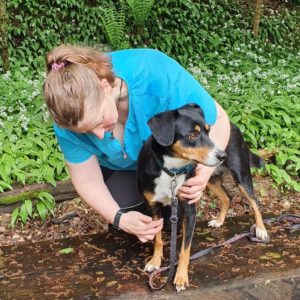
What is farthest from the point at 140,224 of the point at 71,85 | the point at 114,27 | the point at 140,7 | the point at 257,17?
the point at 257,17

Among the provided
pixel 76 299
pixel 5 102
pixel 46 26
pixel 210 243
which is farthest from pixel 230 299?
pixel 46 26

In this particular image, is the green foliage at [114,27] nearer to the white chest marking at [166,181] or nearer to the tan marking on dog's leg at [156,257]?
the tan marking on dog's leg at [156,257]

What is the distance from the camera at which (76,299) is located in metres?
3.13

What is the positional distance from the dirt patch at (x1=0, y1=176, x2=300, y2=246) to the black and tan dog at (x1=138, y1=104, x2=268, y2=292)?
1.08 meters

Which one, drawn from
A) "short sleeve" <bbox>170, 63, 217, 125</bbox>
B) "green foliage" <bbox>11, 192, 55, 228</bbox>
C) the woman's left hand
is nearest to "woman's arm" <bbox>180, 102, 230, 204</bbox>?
the woman's left hand

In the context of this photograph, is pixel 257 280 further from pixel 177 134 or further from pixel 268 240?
pixel 177 134

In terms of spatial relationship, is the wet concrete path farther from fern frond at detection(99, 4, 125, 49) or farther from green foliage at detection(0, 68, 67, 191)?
fern frond at detection(99, 4, 125, 49)

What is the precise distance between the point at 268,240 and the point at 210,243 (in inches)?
18.5

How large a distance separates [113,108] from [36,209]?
2182 mm

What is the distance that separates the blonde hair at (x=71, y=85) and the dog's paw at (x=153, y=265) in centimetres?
136

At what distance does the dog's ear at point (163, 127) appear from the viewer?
2.71 meters

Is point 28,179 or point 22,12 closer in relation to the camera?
point 28,179

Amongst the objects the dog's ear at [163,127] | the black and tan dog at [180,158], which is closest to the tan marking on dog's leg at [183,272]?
the black and tan dog at [180,158]

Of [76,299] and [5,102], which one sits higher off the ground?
[5,102]
